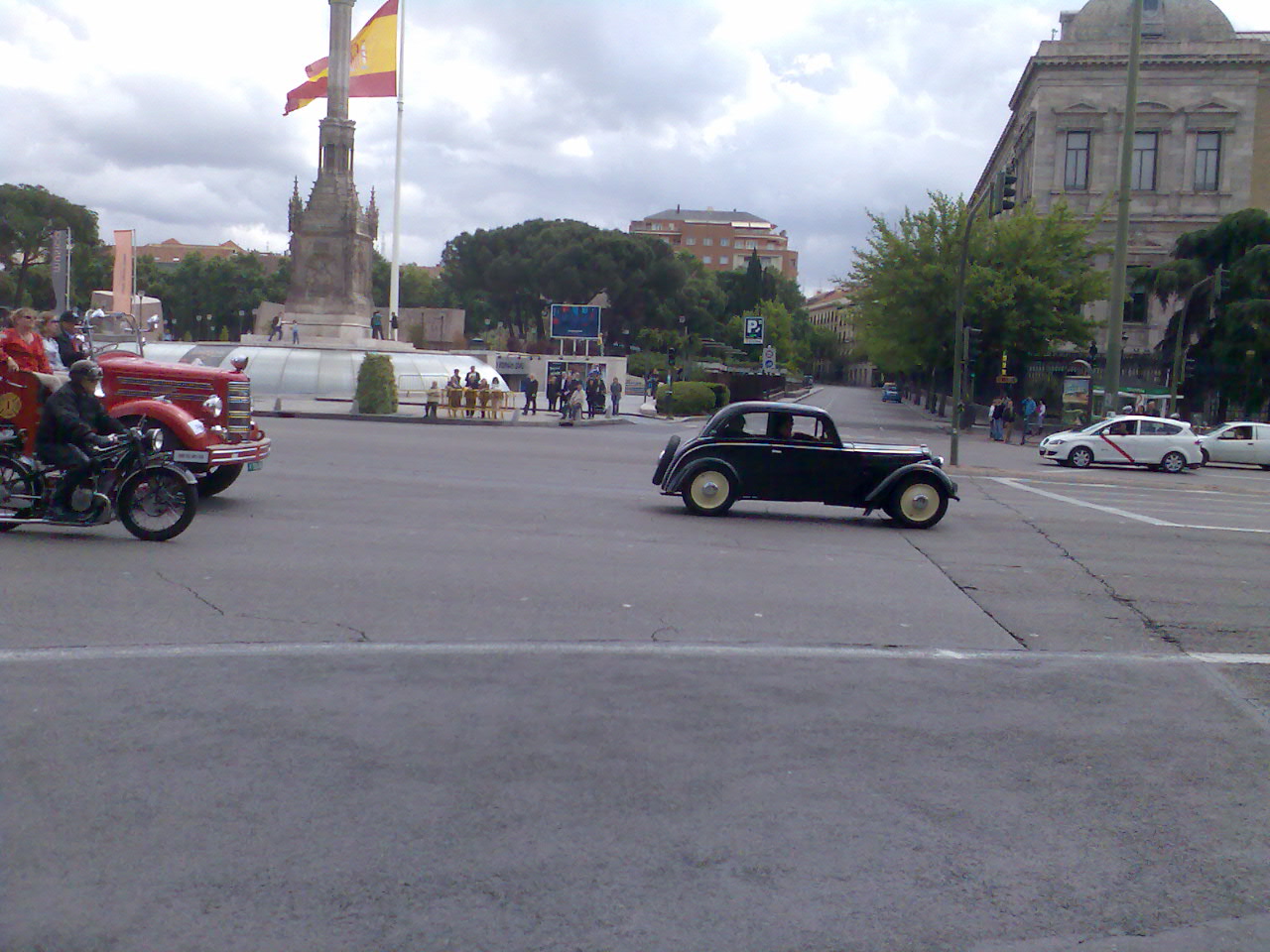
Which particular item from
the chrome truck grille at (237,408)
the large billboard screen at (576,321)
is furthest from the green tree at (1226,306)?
the chrome truck grille at (237,408)

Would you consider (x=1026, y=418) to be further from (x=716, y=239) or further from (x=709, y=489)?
(x=716, y=239)

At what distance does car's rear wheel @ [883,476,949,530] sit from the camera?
49.9 ft

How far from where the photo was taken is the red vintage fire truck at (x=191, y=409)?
42.6ft

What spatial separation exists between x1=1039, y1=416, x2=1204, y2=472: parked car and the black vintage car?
18469 mm

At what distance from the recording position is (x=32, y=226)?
243ft

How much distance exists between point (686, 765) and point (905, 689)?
2.07 metres

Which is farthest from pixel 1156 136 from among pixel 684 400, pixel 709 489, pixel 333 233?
pixel 709 489

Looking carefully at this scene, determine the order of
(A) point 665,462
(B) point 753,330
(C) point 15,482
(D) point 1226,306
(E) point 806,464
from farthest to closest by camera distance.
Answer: (B) point 753,330, (D) point 1226,306, (A) point 665,462, (E) point 806,464, (C) point 15,482

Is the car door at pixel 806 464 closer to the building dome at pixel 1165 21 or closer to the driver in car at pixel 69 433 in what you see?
the driver in car at pixel 69 433

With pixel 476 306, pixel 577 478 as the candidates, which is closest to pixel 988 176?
pixel 476 306

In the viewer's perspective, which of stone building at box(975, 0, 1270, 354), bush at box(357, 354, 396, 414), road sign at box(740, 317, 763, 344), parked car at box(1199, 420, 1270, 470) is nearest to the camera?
parked car at box(1199, 420, 1270, 470)

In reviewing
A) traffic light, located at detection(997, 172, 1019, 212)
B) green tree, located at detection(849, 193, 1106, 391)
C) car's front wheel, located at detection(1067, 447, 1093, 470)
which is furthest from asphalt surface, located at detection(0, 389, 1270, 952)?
green tree, located at detection(849, 193, 1106, 391)

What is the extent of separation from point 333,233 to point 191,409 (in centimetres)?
4044

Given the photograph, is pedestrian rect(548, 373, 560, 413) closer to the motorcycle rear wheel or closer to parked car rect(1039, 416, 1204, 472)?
parked car rect(1039, 416, 1204, 472)
